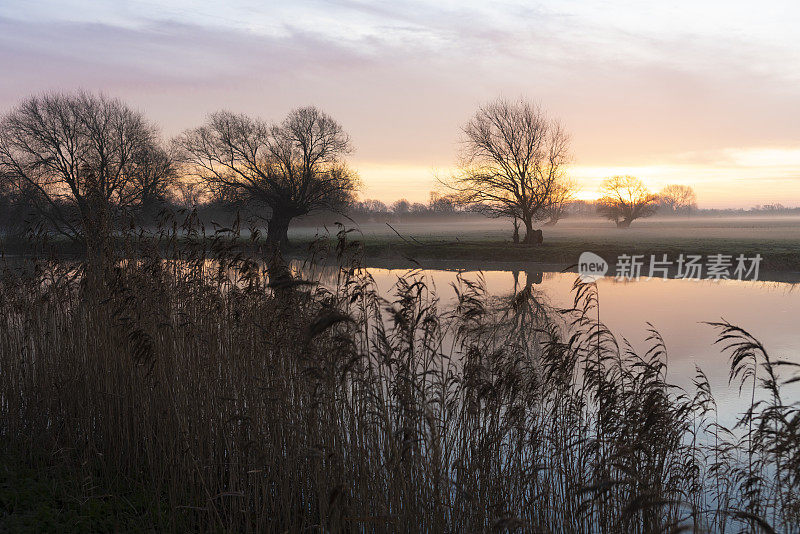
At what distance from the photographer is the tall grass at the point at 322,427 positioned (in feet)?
12.4

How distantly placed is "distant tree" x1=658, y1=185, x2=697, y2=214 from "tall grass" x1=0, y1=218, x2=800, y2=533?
17973 cm

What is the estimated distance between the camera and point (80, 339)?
6273 millimetres

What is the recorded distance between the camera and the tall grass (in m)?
3.78

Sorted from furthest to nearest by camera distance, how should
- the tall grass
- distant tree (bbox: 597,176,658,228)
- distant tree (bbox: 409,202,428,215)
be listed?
distant tree (bbox: 409,202,428,215) < distant tree (bbox: 597,176,658,228) < the tall grass

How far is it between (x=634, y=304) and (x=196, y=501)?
1493 centimetres

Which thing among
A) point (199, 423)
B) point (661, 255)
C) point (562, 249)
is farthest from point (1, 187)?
point (661, 255)

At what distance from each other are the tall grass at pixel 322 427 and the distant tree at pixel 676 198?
180 meters

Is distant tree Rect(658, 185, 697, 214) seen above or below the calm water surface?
above

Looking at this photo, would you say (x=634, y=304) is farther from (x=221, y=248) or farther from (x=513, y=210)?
(x=513, y=210)

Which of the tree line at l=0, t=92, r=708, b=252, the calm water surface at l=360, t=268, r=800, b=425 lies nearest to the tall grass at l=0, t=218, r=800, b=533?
the calm water surface at l=360, t=268, r=800, b=425

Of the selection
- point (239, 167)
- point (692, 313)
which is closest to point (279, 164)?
point (239, 167)

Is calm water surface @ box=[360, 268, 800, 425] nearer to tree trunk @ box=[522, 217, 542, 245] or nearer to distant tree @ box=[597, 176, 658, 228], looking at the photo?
tree trunk @ box=[522, 217, 542, 245]

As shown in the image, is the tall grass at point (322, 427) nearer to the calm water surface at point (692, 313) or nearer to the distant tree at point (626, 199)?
the calm water surface at point (692, 313)

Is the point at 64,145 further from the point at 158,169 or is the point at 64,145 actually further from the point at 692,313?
the point at 692,313
